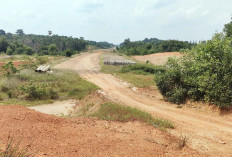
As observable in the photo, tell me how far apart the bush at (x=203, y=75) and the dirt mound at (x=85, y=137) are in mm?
4014

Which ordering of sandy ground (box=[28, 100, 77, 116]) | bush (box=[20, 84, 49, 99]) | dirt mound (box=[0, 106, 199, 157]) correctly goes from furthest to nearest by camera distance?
bush (box=[20, 84, 49, 99])
sandy ground (box=[28, 100, 77, 116])
dirt mound (box=[0, 106, 199, 157])

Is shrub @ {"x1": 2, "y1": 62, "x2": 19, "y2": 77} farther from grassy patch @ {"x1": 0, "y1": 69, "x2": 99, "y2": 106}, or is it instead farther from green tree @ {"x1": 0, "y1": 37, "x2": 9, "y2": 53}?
green tree @ {"x1": 0, "y1": 37, "x2": 9, "y2": 53}

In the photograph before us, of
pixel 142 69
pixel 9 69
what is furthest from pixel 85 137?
pixel 142 69

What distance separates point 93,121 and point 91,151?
112 inches

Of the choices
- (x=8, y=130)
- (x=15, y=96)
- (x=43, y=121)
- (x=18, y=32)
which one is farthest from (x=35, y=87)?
(x=18, y=32)

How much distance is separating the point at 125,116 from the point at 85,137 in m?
2.60

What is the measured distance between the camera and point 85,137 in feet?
19.1

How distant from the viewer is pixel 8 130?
5.91 meters

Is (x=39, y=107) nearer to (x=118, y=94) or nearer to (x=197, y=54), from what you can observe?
(x=118, y=94)

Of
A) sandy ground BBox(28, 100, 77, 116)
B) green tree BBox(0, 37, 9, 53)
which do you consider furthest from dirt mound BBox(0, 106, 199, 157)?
green tree BBox(0, 37, 9, 53)

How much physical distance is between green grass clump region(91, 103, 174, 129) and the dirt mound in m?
0.41

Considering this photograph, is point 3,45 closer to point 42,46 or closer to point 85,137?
point 42,46

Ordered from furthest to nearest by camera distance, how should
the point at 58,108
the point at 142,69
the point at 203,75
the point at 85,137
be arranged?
the point at 142,69, the point at 58,108, the point at 203,75, the point at 85,137

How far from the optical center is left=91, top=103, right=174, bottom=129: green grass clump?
7.63 m
